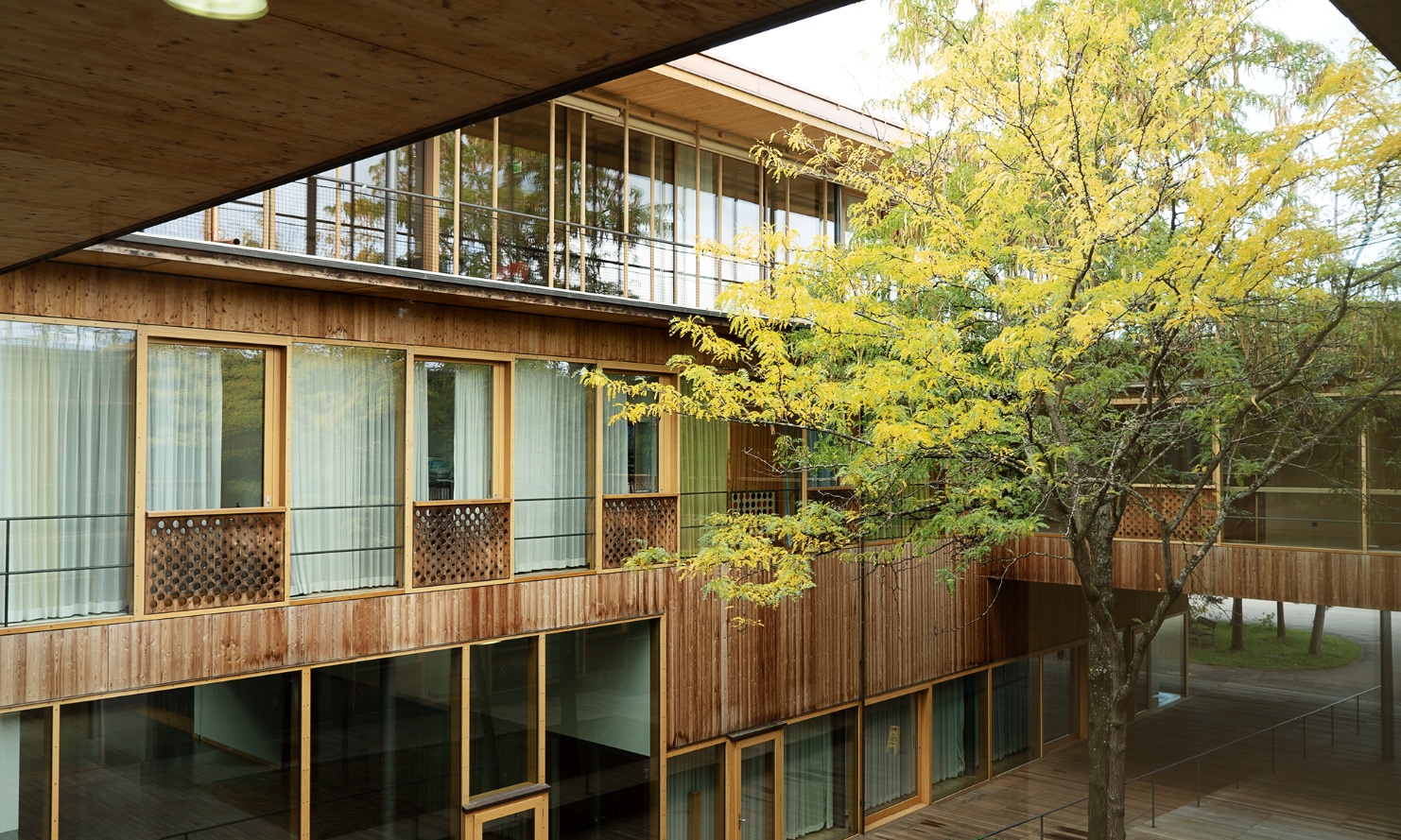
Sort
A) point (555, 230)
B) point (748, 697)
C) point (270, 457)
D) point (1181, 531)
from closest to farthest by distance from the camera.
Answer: point (270, 457), point (555, 230), point (748, 697), point (1181, 531)

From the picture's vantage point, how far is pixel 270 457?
9156 mm

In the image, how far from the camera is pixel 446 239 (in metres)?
10.6

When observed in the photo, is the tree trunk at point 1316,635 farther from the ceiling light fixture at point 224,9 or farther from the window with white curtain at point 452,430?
the ceiling light fixture at point 224,9

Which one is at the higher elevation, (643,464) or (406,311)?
(406,311)

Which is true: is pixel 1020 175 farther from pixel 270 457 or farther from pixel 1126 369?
pixel 270 457

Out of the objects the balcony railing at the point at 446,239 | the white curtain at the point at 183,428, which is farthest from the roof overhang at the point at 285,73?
the white curtain at the point at 183,428

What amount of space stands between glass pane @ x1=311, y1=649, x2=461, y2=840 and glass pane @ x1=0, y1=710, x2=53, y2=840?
2.06m

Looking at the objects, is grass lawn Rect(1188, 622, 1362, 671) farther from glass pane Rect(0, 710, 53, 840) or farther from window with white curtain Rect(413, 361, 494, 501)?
glass pane Rect(0, 710, 53, 840)

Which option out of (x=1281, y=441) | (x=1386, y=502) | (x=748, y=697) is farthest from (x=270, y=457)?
(x=1386, y=502)

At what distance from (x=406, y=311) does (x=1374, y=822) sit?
13.6m

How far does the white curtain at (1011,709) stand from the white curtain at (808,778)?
4.59m

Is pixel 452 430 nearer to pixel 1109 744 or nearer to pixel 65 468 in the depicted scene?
pixel 65 468

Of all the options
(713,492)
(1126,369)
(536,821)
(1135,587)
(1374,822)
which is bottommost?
(1374,822)

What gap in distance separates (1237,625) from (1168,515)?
168 inches
